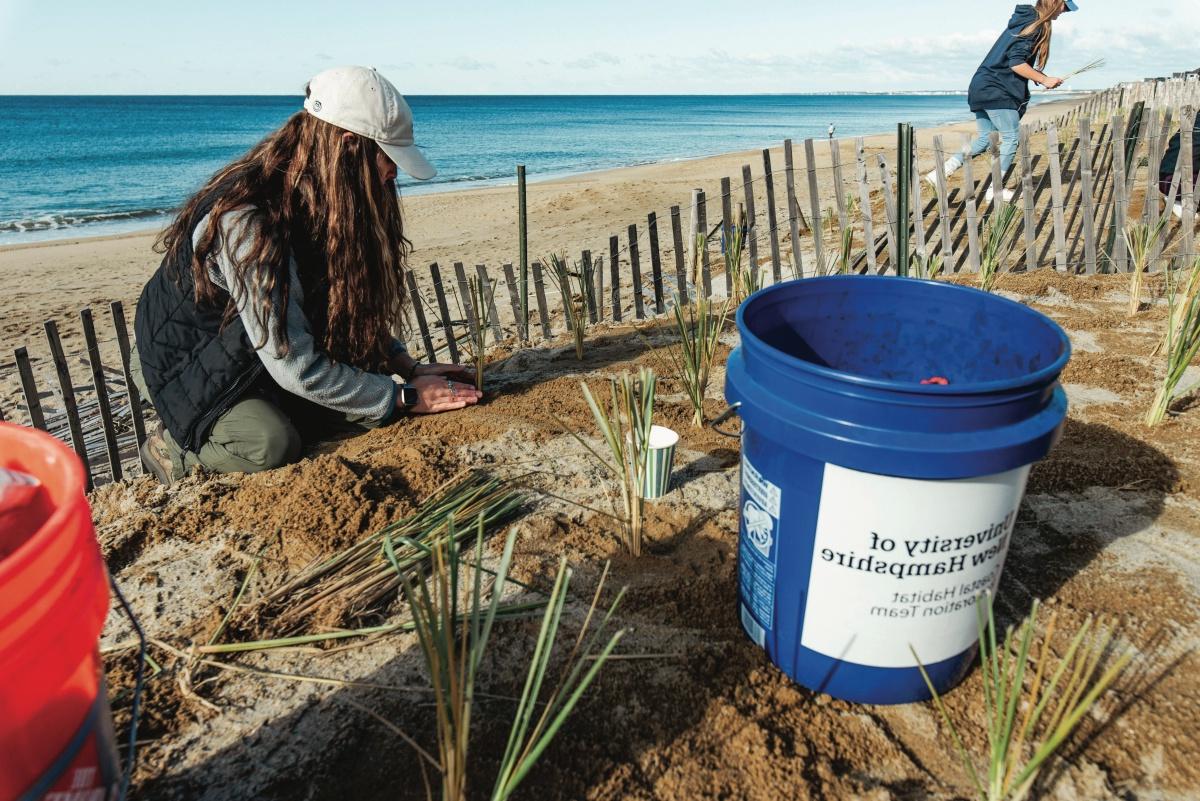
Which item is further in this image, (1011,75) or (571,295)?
(1011,75)

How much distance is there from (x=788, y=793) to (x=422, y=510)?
44.9 inches

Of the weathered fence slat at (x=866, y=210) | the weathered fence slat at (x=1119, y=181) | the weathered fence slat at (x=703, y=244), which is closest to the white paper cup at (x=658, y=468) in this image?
the weathered fence slat at (x=703, y=244)

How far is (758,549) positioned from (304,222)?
174cm

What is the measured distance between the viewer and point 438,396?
9.21 feet

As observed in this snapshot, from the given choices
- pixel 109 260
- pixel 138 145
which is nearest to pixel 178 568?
pixel 109 260

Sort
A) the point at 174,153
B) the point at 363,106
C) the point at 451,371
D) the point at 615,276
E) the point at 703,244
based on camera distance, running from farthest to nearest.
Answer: the point at 174,153, the point at 615,276, the point at 703,244, the point at 451,371, the point at 363,106

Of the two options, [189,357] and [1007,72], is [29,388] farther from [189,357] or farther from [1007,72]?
[1007,72]

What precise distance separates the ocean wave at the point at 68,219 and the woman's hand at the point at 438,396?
1148 centimetres

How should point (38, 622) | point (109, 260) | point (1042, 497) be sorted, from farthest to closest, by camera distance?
point (109, 260)
point (1042, 497)
point (38, 622)

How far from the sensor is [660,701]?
1.45m

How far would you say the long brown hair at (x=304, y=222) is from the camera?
222 cm

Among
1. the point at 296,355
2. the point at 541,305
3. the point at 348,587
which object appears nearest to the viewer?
the point at 348,587

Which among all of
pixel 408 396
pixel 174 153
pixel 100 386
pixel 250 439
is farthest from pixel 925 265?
pixel 174 153

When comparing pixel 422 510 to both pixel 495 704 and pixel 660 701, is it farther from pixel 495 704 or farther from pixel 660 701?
pixel 660 701
